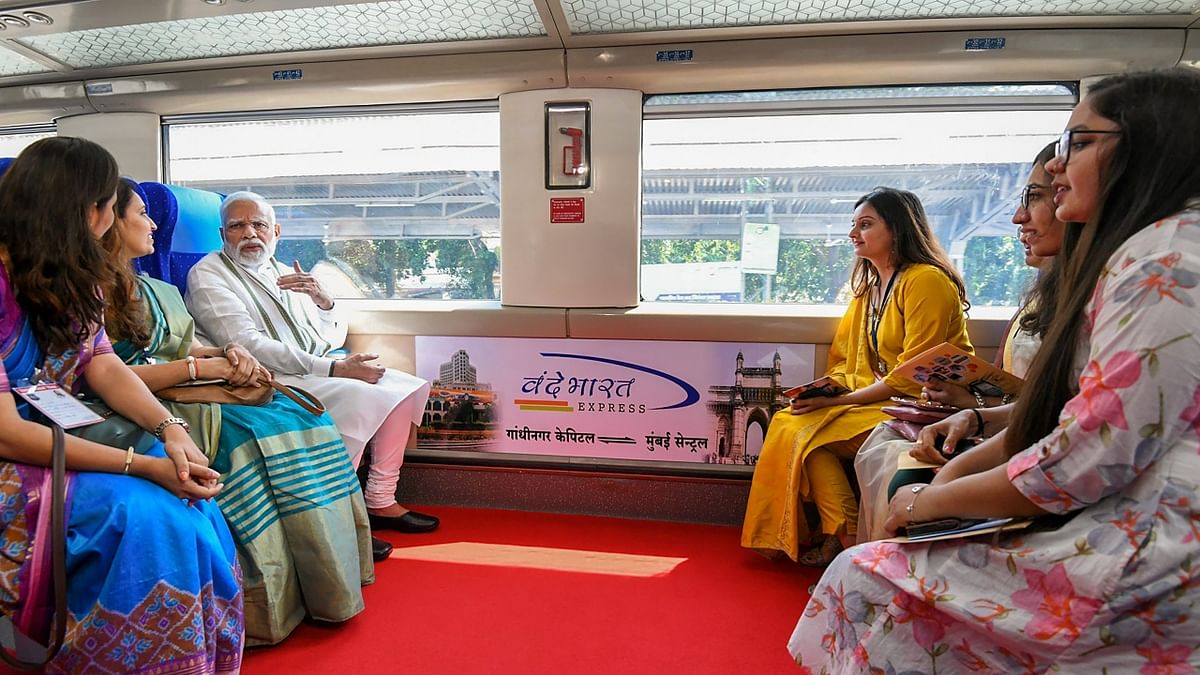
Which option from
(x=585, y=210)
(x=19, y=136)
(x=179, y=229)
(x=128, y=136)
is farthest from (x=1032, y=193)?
(x=19, y=136)

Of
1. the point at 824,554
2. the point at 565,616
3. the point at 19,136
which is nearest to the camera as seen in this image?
the point at 565,616

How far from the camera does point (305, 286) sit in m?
3.28

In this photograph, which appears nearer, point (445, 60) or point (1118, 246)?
point (1118, 246)

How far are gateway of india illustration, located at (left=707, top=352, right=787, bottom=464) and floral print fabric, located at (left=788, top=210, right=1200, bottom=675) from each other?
2.09 metres

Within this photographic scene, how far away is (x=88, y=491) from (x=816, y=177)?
327 cm

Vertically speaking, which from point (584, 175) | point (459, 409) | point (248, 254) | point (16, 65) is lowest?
point (459, 409)

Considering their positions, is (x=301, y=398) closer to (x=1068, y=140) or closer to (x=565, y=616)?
(x=565, y=616)

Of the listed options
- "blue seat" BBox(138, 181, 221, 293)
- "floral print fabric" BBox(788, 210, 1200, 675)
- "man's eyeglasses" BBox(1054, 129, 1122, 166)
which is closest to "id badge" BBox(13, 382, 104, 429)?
"blue seat" BBox(138, 181, 221, 293)

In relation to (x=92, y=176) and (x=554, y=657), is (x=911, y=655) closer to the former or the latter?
(x=554, y=657)

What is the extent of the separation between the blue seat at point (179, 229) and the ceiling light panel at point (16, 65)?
133 centimetres

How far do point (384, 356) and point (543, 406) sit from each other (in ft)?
3.04

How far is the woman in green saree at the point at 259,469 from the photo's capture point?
220 centimetres

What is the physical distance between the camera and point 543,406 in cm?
348

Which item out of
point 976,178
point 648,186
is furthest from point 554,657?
point 976,178
